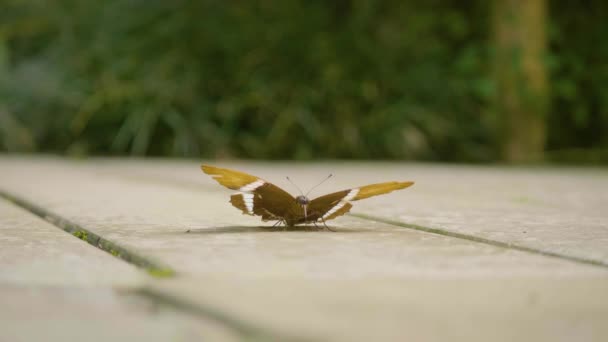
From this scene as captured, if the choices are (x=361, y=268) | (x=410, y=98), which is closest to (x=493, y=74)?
(x=410, y=98)

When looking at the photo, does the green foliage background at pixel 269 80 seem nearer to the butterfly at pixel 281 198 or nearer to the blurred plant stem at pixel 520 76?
the blurred plant stem at pixel 520 76

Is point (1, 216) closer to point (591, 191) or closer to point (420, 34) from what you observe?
point (591, 191)

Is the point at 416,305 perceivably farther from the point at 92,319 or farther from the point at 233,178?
the point at 233,178

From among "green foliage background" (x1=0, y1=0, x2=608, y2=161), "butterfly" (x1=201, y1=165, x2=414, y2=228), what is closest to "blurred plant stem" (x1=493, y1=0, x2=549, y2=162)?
"green foliage background" (x1=0, y1=0, x2=608, y2=161)

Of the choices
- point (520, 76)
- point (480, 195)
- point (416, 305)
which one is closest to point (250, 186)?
point (416, 305)

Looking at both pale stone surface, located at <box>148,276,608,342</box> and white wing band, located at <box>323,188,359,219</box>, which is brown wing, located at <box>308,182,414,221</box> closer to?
white wing band, located at <box>323,188,359,219</box>

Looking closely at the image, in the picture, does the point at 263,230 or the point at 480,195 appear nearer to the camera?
the point at 263,230

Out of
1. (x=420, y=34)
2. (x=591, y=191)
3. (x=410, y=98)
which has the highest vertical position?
(x=420, y=34)
